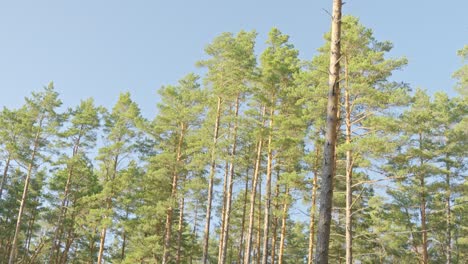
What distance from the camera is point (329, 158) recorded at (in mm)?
6371

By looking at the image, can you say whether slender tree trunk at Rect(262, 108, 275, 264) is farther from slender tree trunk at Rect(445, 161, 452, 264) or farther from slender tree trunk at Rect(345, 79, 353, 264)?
slender tree trunk at Rect(445, 161, 452, 264)

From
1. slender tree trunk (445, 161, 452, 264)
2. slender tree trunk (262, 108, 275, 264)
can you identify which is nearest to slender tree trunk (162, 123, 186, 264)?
slender tree trunk (262, 108, 275, 264)

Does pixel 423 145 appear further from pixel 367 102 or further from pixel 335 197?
pixel 367 102

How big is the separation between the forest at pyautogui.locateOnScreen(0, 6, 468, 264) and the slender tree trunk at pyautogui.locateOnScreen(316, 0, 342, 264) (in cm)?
718

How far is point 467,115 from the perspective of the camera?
22719mm

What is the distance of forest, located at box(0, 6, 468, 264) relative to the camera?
614 inches

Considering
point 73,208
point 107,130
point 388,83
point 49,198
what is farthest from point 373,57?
point 49,198

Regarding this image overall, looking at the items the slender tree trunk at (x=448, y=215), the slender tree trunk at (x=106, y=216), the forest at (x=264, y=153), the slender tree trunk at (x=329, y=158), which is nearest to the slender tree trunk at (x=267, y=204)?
the forest at (x=264, y=153)

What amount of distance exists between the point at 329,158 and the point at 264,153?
15.8m

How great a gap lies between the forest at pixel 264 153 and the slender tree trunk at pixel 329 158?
718 cm

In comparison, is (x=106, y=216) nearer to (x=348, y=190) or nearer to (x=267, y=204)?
(x=267, y=204)

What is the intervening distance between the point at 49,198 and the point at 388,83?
879 inches

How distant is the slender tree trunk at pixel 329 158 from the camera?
5.88m

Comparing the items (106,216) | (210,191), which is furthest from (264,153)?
(106,216)
